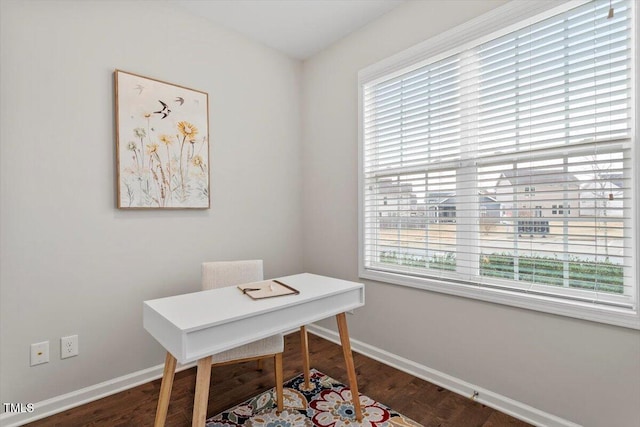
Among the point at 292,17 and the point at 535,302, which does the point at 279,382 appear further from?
the point at 292,17

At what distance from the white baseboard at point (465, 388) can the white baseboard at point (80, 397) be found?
1.47m

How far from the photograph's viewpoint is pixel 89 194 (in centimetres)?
198

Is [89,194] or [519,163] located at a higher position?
[519,163]

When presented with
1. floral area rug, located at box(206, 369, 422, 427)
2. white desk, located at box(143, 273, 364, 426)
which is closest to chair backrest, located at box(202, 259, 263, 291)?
white desk, located at box(143, 273, 364, 426)

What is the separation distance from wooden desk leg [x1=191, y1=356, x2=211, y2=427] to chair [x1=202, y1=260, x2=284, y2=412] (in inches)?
14.9

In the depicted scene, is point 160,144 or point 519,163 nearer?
point 519,163

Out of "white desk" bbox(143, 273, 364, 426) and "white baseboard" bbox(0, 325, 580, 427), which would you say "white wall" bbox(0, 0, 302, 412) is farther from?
"white desk" bbox(143, 273, 364, 426)

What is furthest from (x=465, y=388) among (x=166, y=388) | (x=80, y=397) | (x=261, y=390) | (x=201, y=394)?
(x=80, y=397)

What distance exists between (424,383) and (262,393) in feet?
3.47

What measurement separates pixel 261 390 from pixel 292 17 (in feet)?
8.74

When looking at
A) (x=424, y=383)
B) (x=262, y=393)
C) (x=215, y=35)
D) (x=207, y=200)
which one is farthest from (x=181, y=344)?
(x=215, y=35)

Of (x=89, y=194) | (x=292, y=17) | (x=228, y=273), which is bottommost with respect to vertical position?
(x=228, y=273)

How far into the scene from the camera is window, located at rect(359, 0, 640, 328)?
5.00 ft

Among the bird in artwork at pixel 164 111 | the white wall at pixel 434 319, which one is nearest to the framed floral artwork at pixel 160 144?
the bird in artwork at pixel 164 111
